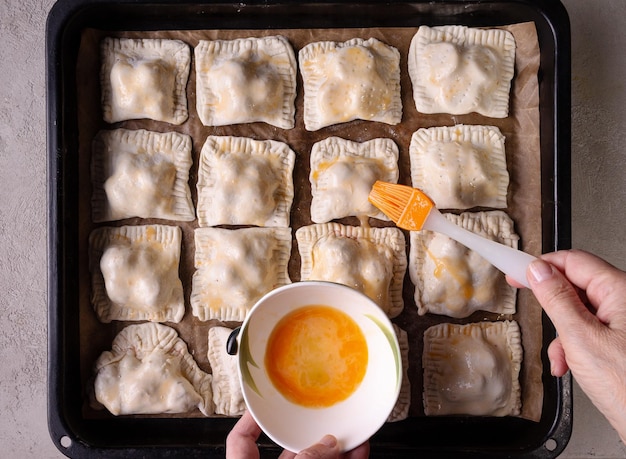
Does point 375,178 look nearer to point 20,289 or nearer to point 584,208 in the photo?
point 584,208

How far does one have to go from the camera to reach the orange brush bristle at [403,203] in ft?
6.08

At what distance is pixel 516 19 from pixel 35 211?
2044 millimetres

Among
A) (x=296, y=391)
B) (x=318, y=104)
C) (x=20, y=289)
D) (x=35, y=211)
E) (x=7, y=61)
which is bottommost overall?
(x=296, y=391)

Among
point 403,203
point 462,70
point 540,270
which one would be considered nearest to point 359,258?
point 403,203

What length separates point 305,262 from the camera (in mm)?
2135

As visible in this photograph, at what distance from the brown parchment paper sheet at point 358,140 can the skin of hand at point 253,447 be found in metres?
0.40

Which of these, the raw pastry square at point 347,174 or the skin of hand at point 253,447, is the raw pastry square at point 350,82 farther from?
the skin of hand at point 253,447

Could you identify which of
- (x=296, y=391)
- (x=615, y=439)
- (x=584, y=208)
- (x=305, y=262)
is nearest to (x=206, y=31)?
(x=305, y=262)

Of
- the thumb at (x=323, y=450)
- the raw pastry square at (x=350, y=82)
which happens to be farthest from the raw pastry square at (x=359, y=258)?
the thumb at (x=323, y=450)

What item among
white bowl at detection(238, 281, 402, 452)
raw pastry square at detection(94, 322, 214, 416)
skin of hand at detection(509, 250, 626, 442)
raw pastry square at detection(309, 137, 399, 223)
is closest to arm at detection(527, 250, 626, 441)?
skin of hand at detection(509, 250, 626, 442)

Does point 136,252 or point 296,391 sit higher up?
point 136,252

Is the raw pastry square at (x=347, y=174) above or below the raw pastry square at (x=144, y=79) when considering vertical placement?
below

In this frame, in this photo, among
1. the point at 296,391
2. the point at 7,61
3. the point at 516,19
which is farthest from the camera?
the point at 7,61

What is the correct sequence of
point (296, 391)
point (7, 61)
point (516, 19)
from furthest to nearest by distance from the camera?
point (7, 61) → point (516, 19) → point (296, 391)
